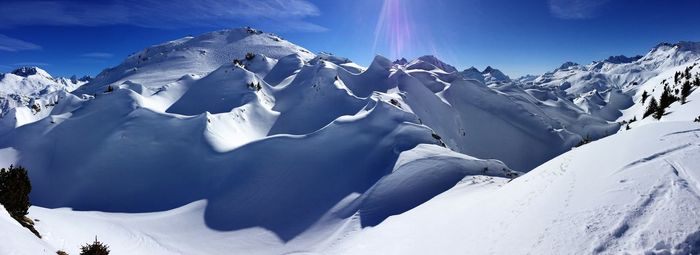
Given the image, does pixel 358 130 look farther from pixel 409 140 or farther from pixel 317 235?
pixel 317 235

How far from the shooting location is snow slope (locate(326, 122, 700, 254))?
7.64m

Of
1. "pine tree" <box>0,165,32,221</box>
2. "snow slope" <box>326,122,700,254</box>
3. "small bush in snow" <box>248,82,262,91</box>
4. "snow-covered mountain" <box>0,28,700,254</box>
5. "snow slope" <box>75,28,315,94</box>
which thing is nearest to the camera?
"snow slope" <box>326,122,700,254</box>

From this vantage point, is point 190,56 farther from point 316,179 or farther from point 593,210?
point 593,210

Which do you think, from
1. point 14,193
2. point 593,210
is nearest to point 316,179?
point 14,193

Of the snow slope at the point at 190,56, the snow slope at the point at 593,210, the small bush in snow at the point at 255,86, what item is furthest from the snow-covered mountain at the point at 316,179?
the snow slope at the point at 190,56

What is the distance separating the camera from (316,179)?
78.2 feet

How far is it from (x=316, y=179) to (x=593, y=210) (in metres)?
17.0

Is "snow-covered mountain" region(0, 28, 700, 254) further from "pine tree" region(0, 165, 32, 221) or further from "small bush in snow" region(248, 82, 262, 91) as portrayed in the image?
"pine tree" region(0, 165, 32, 221)

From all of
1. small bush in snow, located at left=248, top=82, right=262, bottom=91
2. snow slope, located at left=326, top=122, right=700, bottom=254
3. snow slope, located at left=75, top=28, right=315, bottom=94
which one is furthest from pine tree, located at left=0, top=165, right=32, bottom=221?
snow slope, located at left=75, top=28, right=315, bottom=94

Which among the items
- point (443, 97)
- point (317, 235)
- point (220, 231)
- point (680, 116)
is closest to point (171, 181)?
point (220, 231)

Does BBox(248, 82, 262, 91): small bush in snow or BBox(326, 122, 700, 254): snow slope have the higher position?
BBox(248, 82, 262, 91): small bush in snow

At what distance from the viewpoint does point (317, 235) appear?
62.1ft

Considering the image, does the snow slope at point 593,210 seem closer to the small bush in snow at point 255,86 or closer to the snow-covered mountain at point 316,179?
the snow-covered mountain at point 316,179

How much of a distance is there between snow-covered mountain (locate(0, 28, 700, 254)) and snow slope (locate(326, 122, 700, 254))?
0.05 meters
